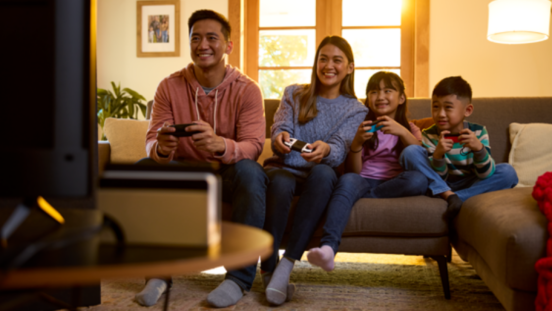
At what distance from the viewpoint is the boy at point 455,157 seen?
1.57 metres

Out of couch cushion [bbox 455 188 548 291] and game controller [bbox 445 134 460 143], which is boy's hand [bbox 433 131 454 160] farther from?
couch cushion [bbox 455 188 548 291]

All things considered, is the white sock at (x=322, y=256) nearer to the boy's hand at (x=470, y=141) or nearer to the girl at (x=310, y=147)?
the girl at (x=310, y=147)

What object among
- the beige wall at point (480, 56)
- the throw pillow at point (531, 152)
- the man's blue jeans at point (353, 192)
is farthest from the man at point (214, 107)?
the beige wall at point (480, 56)

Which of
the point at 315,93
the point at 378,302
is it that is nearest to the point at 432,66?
the point at 315,93

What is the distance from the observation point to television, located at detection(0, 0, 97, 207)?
57cm

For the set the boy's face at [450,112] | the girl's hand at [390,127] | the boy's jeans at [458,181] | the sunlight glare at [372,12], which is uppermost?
the sunlight glare at [372,12]

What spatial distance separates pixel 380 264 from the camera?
1.95m

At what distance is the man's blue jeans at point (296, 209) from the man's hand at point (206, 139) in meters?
0.22

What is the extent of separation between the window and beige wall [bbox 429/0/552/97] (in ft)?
0.60

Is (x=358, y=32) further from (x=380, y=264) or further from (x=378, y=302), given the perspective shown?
(x=378, y=302)

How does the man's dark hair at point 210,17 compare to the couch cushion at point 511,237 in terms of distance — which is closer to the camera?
the couch cushion at point 511,237

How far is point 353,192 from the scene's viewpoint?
1.51 m

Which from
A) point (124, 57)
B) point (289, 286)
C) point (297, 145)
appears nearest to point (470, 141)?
point (297, 145)

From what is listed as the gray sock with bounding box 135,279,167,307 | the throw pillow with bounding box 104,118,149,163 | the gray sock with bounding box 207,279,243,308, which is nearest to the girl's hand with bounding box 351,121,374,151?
the gray sock with bounding box 207,279,243,308
